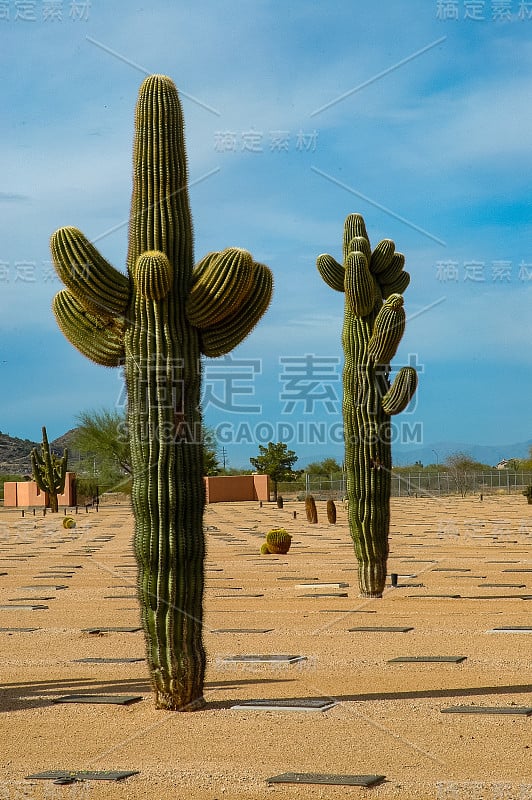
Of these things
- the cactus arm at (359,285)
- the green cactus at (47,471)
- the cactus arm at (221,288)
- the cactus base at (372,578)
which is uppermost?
the cactus arm at (359,285)

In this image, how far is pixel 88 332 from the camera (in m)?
8.34

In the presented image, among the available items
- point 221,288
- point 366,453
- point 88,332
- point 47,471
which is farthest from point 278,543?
point 47,471

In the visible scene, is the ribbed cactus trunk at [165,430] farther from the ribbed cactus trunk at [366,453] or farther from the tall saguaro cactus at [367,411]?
the ribbed cactus trunk at [366,453]

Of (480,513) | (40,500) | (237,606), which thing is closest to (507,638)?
(237,606)

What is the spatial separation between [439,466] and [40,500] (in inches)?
1285

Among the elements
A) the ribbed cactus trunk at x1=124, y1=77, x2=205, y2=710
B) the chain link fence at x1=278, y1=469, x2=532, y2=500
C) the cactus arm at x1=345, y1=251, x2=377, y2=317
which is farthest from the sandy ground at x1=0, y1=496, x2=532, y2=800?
the chain link fence at x1=278, y1=469, x2=532, y2=500

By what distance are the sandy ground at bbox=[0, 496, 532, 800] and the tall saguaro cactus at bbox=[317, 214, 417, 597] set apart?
0.75 meters

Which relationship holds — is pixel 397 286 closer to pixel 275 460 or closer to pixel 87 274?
pixel 87 274

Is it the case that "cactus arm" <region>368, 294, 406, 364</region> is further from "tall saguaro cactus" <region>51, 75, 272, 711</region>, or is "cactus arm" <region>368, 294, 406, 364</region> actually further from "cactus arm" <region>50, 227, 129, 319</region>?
"cactus arm" <region>50, 227, 129, 319</region>

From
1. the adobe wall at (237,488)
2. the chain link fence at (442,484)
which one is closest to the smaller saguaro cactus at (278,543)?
the adobe wall at (237,488)

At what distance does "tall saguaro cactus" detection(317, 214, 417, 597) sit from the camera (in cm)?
1441

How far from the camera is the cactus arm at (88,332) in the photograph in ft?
26.9

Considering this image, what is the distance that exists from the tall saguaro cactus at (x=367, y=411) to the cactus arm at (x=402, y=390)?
14 mm

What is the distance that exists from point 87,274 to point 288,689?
355 centimetres
